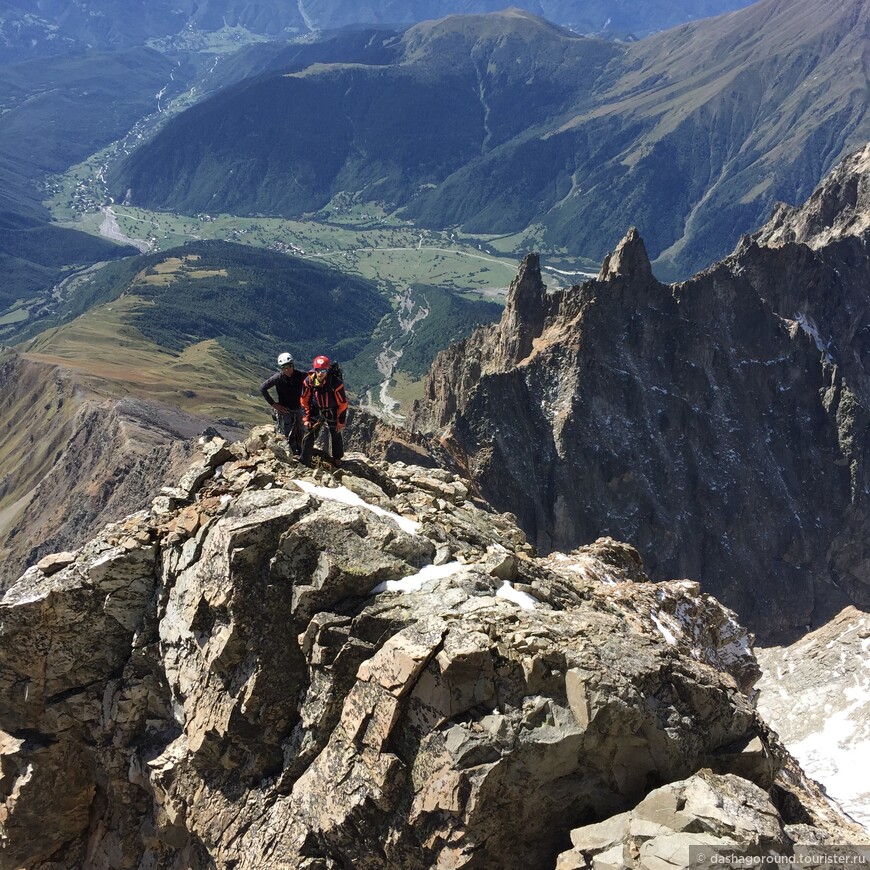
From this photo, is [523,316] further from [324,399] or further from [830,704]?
[324,399]

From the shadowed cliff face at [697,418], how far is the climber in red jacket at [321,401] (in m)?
61.1

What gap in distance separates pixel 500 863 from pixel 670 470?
302ft

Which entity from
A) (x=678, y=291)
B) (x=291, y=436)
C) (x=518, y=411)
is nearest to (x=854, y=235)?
(x=678, y=291)

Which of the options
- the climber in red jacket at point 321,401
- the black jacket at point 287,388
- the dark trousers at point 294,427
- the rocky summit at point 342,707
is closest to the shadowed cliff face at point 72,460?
the dark trousers at point 294,427

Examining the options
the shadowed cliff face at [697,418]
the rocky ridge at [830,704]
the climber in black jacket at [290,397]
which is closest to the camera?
the climber in black jacket at [290,397]

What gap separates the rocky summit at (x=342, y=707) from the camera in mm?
20938

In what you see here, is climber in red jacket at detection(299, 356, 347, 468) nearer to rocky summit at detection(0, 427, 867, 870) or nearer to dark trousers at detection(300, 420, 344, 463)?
dark trousers at detection(300, 420, 344, 463)

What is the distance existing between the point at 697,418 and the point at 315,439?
8797 cm

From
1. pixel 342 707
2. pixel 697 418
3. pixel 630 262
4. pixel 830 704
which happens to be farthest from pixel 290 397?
pixel 697 418

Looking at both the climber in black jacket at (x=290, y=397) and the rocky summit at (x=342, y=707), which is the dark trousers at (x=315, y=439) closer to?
the climber in black jacket at (x=290, y=397)

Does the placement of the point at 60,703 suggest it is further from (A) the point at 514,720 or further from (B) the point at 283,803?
(A) the point at 514,720

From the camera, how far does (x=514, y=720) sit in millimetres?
21172

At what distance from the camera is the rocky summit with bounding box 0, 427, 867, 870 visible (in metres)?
20.9

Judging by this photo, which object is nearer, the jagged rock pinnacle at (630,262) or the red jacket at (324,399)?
the red jacket at (324,399)
